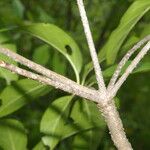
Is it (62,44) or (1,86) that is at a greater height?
(62,44)

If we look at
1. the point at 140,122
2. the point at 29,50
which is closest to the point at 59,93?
the point at 29,50

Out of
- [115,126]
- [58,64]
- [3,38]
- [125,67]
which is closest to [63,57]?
[58,64]

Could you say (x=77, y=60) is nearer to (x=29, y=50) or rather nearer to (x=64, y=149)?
(x=64, y=149)

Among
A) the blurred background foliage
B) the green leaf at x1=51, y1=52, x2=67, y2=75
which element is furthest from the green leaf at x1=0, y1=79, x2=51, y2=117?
the green leaf at x1=51, y1=52, x2=67, y2=75

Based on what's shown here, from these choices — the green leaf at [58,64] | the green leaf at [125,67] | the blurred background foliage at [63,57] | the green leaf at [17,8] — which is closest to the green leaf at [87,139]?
the blurred background foliage at [63,57]

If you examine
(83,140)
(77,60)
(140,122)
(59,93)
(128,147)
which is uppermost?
(128,147)

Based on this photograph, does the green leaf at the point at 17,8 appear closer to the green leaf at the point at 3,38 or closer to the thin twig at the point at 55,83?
the green leaf at the point at 3,38

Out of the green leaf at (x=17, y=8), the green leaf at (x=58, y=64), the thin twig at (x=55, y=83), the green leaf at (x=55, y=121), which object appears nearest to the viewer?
the thin twig at (x=55, y=83)
